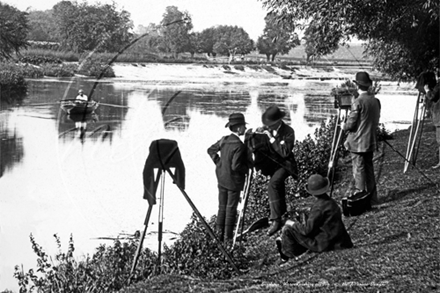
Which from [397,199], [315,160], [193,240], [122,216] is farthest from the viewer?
[315,160]

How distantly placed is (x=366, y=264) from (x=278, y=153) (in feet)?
7.66

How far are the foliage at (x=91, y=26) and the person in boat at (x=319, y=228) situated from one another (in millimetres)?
2529

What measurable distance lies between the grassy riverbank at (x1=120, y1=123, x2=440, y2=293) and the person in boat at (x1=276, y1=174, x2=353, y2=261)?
0.35 feet

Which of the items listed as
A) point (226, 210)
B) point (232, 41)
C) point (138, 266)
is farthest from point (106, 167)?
point (232, 41)

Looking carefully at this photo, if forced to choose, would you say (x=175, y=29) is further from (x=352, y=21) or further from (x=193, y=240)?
(x=352, y=21)

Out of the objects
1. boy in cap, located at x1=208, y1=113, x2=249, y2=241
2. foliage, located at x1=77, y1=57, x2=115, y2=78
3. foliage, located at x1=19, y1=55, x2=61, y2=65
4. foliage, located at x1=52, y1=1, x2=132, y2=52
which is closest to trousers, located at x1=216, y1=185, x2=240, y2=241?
boy in cap, located at x1=208, y1=113, x2=249, y2=241

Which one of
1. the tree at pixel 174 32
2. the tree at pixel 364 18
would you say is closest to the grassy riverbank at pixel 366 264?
the tree at pixel 174 32

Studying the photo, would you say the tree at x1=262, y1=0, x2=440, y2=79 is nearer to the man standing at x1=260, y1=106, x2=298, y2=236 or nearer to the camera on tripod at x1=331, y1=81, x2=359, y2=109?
→ the camera on tripod at x1=331, y1=81, x2=359, y2=109

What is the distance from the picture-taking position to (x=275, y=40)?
28.9 ft

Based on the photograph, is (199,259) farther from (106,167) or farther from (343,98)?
(343,98)

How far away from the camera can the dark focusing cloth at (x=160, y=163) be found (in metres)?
5.96

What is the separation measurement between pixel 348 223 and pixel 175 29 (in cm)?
385

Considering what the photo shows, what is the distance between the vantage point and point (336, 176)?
13.6 m

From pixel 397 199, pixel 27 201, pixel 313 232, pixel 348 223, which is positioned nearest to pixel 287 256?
pixel 313 232
